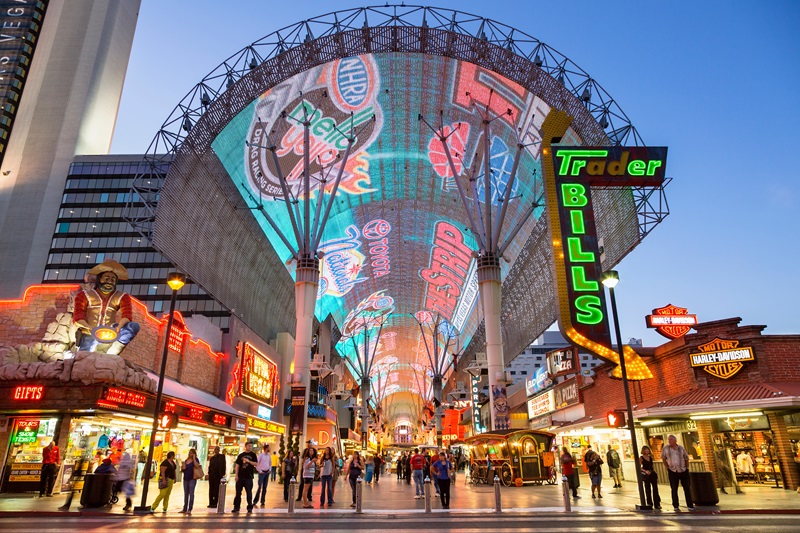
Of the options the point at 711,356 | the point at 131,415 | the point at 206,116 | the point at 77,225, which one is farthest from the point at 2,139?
the point at 711,356

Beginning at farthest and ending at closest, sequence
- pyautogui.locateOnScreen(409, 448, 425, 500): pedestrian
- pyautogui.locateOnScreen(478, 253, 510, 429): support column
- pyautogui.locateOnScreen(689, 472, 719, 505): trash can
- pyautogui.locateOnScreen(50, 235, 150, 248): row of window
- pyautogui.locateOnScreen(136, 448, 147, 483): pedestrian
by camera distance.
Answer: pyautogui.locateOnScreen(50, 235, 150, 248): row of window, pyautogui.locateOnScreen(478, 253, 510, 429): support column, pyautogui.locateOnScreen(136, 448, 147, 483): pedestrian, pyautogui.locateOnScreen(409, 448, 425, 500): pedestrian, pyautogui.locateOnScreen(689, 472, 719, 505): trash can

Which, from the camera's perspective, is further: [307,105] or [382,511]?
[307,105]

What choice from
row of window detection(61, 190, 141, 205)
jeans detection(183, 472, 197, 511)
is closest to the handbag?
jeans detection(183, 472, 197, 511)

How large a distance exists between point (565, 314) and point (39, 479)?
19.2 metres

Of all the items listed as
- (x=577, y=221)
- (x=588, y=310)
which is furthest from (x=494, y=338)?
(x=588, y=310)

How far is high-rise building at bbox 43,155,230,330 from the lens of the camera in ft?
217

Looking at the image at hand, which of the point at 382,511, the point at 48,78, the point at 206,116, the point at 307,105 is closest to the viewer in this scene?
the point at 382,511

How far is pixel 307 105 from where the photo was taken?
3666 centimetres

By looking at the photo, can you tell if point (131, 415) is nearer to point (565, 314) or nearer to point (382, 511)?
point (382, 511)

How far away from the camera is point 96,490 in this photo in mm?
13953

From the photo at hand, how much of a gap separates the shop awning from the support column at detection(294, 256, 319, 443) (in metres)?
4.53

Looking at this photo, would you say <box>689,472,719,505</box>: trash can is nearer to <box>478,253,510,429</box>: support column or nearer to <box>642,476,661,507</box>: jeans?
<box>642,476,661,507</box>: jeans

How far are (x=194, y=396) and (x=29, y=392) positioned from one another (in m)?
8.74

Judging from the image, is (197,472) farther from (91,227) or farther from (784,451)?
(91,227)
